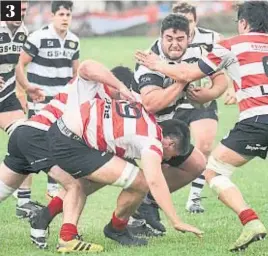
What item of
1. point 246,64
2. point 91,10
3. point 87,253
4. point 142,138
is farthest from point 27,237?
point 91,10

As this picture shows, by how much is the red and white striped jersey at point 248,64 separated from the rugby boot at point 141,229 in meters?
1.47

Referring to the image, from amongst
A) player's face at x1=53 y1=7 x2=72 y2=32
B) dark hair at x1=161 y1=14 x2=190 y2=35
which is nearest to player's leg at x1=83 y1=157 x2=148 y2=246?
dark hair at x1=161 y1=14 x2=190 y2=35

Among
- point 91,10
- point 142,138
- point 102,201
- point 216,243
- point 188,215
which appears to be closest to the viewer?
point 142,138

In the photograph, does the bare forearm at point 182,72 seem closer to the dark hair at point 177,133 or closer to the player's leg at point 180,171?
the dark hair at point 177,133

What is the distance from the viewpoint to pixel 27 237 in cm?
891

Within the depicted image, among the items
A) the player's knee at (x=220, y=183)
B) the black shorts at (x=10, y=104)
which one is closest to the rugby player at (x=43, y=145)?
the player's knee at (x=220, y=183)

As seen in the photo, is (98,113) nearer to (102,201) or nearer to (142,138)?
(142,138)

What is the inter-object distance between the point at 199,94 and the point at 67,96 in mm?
1085

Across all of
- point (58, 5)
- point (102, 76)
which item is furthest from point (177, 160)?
point (58, 5)

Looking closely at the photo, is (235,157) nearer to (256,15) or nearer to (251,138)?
(251,138)

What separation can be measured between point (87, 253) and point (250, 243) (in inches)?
49.6

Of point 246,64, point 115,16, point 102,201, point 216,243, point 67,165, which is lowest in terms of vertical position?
point 115,16

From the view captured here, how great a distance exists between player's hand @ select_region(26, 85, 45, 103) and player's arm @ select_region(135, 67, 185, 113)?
2.87 metres

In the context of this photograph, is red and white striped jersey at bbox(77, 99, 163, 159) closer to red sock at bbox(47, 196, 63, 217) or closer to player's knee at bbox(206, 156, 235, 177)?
player's knee at bbox(206, 156, 235, 177)
